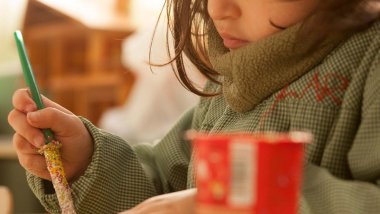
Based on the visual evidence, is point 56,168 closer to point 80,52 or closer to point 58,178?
point 58,178

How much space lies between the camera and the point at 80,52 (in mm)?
2994

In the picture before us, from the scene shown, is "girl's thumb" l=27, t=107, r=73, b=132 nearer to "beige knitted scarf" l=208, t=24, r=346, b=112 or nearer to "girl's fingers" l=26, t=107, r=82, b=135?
"girl's fingers" l=26, t=107, r=82, b=135

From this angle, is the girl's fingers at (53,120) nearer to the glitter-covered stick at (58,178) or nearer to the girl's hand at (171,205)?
the glitter-covered stick at (58,178)

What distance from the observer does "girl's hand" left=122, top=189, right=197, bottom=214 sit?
471 millimetres

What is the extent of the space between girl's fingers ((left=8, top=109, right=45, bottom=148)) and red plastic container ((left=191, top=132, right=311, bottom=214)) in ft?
1.37

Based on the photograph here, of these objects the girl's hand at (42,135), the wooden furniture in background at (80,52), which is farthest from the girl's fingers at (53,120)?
the wooden furniture in background at (80,52)

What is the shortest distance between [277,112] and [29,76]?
0.28 m

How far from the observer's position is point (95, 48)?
2.87 m

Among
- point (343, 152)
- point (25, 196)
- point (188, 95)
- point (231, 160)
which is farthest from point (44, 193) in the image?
point (25, 196)

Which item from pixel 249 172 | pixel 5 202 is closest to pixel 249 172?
pixel 249 172

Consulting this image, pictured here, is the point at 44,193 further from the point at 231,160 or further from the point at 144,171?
the point at 231,160

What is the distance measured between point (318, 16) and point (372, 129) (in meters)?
0.13

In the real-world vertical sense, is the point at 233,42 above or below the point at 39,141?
above

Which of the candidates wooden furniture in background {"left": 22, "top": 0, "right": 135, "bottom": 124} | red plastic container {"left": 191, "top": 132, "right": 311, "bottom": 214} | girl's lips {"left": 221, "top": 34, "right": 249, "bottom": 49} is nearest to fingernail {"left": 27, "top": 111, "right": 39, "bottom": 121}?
girl's lips {"left": 221, "top": 34, "right": 249, "bottom": 49}
